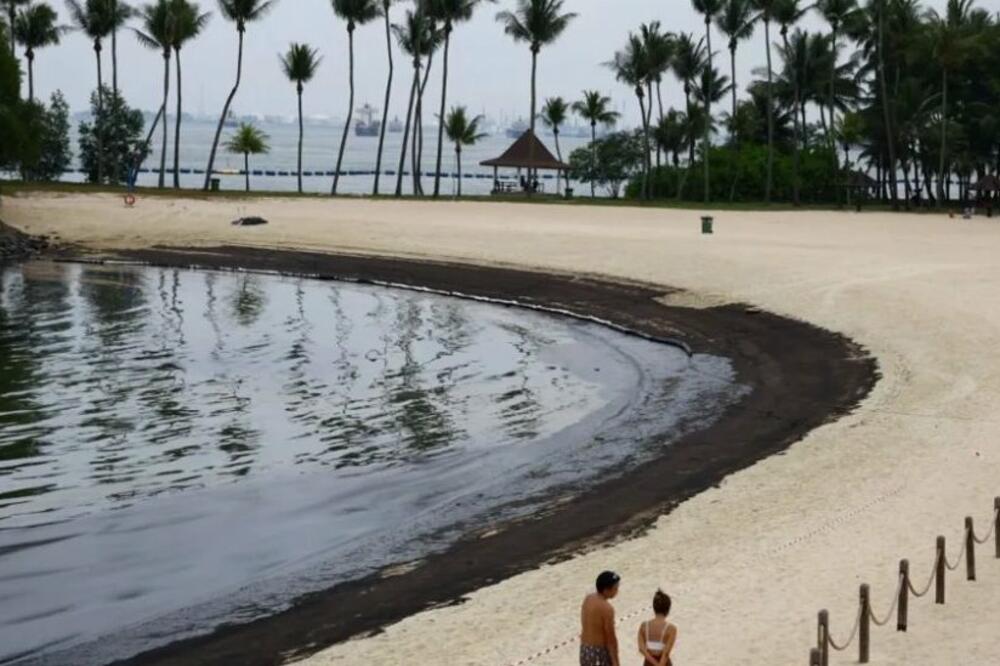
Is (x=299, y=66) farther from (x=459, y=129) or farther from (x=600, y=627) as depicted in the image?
(x=600, y=627)

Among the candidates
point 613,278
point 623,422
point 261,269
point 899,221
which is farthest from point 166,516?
point 899,221

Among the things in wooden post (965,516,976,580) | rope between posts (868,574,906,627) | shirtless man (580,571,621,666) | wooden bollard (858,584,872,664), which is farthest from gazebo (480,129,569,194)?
shirtless man (580,571,621,666)

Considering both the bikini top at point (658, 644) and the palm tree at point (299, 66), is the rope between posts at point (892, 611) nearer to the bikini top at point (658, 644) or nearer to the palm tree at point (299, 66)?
the bikini top at point (658, 644)

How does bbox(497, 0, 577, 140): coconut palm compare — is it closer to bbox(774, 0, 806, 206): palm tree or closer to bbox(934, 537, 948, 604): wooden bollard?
bbox(774, 0, 806, 206): palm tree

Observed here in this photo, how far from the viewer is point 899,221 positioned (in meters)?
69.7

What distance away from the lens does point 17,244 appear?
2400 inches

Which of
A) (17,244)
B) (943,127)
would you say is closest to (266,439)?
(17,244)

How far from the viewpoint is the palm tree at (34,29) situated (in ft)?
284

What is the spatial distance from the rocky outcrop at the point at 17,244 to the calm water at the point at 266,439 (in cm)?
1227

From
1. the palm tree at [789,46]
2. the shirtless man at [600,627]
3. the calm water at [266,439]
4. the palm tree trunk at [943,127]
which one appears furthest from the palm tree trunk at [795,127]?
the shirtless man at [600,627]

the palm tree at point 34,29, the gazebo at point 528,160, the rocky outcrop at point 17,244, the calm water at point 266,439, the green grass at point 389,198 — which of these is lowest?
the calm water at point 266,439

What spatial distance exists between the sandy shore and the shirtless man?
1837mm

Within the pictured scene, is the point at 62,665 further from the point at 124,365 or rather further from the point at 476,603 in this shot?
the point at 124,365

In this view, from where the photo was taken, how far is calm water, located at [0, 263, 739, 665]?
1912 centimetres
